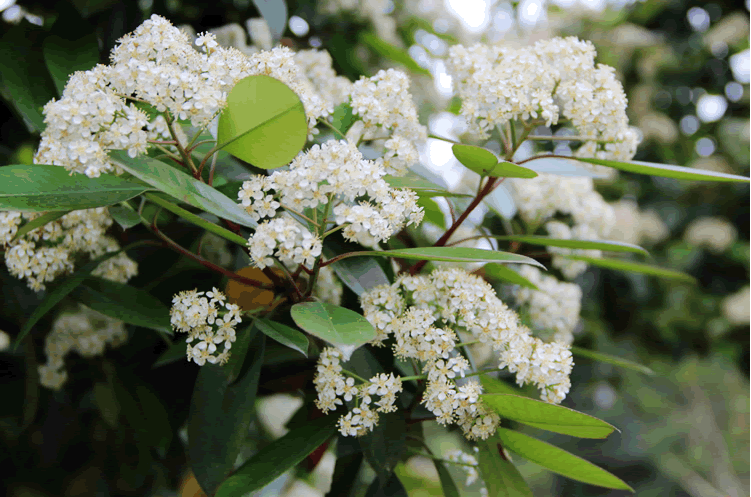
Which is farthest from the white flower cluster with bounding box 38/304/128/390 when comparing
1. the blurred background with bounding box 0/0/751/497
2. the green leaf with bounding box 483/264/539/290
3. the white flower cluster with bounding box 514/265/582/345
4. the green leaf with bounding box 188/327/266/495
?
the white flower cluster with bounding box 514/265/582/345

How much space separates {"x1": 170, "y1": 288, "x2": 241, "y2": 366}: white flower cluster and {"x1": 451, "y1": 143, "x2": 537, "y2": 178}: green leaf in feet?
1.07

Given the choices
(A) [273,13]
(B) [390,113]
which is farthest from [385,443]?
(A) [273,13]

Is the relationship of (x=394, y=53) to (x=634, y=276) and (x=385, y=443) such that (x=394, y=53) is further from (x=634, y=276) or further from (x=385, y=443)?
(x=634, y=276)

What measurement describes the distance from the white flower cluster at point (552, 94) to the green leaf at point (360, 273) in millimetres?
247

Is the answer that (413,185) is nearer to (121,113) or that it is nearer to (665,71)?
(121,113)

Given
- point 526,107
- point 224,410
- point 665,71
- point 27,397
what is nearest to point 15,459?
point 27,397

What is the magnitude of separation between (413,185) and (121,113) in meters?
0.33

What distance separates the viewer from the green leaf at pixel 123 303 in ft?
2.21

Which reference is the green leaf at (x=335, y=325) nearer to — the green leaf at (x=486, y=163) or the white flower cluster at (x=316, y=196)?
the white flower cluster at (x=316, y=196)

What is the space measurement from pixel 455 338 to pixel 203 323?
293 millimetres

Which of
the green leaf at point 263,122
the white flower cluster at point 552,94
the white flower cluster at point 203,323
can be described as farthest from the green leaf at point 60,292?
the white flower cluster at point 552,94

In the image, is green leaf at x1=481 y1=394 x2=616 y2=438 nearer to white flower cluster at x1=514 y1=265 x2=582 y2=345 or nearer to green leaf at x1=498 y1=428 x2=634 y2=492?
green leaf at x1=498 y1=428 x2=634 y2=492

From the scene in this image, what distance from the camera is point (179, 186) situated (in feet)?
1.68

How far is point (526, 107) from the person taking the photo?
2.24 ft
